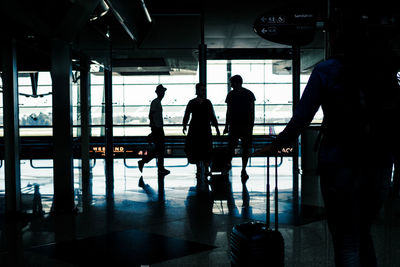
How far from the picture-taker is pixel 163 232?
4.05 meters

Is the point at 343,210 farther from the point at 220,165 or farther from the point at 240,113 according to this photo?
the point at 220,165

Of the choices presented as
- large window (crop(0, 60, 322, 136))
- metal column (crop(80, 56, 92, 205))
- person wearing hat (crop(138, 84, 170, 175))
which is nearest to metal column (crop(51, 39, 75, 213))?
metal column (crop(80, 56, 92, 205))

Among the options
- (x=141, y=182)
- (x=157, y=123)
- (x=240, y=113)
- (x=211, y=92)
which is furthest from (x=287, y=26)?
(x=211, y=92)

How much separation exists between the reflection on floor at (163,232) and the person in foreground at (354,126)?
1.26 m

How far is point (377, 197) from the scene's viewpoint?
1908 millimetres

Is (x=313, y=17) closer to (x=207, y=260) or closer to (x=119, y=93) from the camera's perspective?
(x=207, y=260)

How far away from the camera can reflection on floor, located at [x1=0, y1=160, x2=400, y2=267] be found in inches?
129

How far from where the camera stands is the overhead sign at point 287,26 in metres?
4.40

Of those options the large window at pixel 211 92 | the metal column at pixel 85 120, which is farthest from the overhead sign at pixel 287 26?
the large window at pixel 211 92

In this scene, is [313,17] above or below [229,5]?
below

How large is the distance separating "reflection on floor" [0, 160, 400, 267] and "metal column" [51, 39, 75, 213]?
28 cm

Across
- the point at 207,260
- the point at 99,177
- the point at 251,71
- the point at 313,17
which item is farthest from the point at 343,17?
the point at 251,71

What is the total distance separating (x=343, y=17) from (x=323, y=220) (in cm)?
302

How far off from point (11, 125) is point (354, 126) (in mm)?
4046
